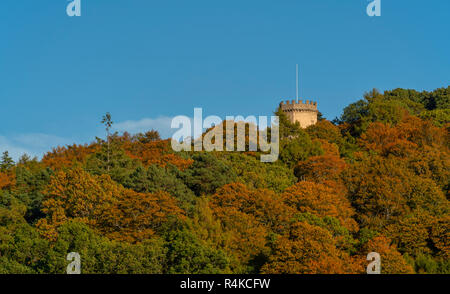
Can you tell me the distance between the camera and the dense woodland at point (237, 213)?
4641cm

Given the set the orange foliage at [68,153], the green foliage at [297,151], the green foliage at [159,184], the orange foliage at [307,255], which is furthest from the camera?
the orange foliage at [68,153]

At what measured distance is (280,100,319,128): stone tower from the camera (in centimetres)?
9544

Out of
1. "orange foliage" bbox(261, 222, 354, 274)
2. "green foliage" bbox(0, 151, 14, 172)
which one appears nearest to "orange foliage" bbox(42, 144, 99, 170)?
"green foliage" bbox(0, 151, 14, 172)

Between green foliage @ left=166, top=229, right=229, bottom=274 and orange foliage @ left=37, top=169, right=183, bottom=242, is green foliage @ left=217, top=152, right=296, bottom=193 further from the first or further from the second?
green foliage @ left=166, top=229, right=229, bottom=274

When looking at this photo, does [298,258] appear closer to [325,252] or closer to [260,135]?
[325,252]

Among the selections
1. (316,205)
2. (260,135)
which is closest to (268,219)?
(316,205)

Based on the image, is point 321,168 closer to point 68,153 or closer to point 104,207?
point 104,207

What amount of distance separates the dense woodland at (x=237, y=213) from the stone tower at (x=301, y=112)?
66.8 ft

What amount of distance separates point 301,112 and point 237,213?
45.1m

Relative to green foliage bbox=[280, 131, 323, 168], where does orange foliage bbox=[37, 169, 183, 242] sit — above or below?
below

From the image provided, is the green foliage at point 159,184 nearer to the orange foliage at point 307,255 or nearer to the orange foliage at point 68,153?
the orange foliage at point 307,255

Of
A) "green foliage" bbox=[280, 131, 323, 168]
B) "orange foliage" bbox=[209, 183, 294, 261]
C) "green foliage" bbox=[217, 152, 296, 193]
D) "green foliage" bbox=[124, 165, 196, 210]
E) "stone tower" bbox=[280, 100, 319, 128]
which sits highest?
"stone tower" bbox=[280, 100, 319, 128]

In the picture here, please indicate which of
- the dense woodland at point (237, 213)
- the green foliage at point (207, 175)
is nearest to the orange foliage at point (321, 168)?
the dense woodland at point (237, 213)

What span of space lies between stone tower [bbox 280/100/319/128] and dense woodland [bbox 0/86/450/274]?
2035 centimetres
